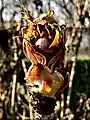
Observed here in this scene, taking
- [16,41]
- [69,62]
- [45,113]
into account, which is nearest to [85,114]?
[69,62]

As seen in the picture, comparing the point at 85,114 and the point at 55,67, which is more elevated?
the point at 55,67

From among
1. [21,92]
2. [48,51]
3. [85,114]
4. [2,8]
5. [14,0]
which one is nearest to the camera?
[48,51]

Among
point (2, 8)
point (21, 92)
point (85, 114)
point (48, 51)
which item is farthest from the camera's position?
point (2, 8)

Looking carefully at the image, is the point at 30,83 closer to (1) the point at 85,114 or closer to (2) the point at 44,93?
(2) the point at 44,93

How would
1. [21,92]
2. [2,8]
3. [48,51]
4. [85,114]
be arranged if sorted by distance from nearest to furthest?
[48,51]
[85,114]
[21,92]
[2,8]

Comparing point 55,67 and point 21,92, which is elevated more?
point 55,67

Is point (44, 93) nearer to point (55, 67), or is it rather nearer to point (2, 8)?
point (55, 67)

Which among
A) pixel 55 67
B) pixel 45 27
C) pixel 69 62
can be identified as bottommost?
pixel 69 62

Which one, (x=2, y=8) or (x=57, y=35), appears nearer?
(x=57, y=35)

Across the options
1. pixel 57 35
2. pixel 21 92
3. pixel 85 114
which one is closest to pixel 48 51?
pixel 57 35
